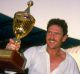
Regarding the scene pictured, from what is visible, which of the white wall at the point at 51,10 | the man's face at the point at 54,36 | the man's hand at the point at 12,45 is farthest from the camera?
the white wall at the point at 51,10

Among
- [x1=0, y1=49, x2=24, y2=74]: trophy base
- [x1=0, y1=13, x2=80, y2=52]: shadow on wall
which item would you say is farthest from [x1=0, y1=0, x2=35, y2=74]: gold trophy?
[x1=0, y1=13, x2=80, y2=52]: shadow on wall

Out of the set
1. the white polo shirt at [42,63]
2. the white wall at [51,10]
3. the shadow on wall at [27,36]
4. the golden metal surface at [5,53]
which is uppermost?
the white wall at [51,10]

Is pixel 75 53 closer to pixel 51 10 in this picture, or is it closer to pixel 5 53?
pixel 51 10

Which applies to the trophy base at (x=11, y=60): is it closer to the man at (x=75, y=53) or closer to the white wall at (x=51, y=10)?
A: the man at (x=75, y=53)

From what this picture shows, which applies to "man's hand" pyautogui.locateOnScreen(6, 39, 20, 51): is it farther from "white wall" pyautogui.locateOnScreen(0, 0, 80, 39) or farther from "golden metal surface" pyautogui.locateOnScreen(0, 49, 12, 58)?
"white wall" pyautogui.locateOnScreen(0, 0, 80, 39)

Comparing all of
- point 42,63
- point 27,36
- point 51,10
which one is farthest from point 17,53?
point 51,10

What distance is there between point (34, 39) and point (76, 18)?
0.41 metres

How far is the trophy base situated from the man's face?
379 mm

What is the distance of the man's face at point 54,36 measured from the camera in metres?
1.62

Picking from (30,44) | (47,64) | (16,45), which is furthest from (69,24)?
(16,45)

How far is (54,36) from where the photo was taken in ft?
5.40

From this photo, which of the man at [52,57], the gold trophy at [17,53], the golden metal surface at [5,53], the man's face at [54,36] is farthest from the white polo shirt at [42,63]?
the golden metal surface at [5,53]

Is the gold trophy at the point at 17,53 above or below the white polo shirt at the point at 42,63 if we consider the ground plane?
above

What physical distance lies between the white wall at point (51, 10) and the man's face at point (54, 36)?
326mm
